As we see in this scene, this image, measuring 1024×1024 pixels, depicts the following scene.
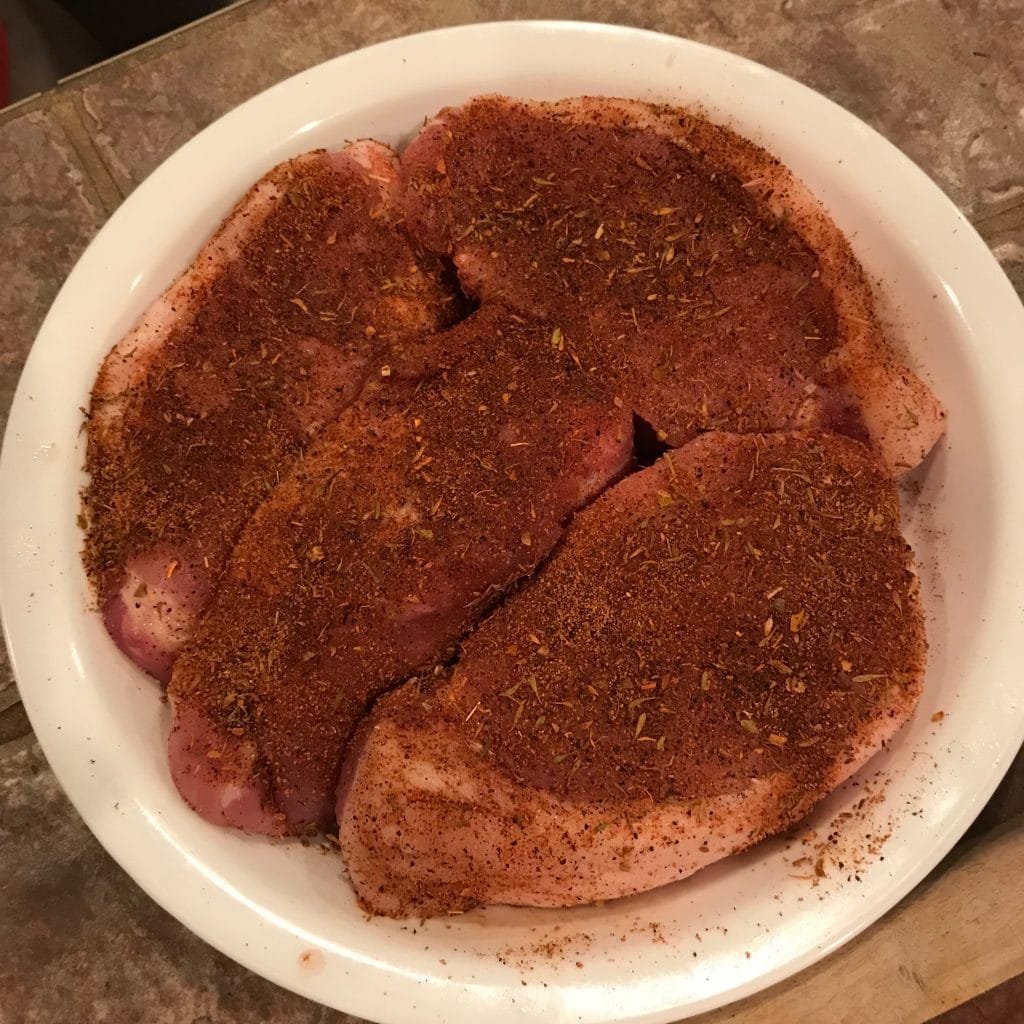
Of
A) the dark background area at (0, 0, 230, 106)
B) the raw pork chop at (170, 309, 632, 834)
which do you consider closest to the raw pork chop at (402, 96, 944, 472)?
the raw pork chop at (170, 309, 632, 834)

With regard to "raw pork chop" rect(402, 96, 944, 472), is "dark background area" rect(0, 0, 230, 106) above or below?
above

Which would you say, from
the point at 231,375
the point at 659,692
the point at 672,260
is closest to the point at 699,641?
the point at 659,692

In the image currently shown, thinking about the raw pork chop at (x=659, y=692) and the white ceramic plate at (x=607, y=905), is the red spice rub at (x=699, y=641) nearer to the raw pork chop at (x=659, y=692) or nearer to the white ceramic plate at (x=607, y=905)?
the raw pork chop at (x=659, y=692)

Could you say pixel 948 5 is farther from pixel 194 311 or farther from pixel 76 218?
pixel 76 218

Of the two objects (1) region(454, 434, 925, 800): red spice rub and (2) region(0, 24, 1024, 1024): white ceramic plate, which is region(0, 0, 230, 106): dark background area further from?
(1) region(454, 434, 925, 800): red spice rub

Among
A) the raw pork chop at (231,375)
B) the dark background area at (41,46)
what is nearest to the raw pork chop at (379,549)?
the raw pork chop at (231,375)
